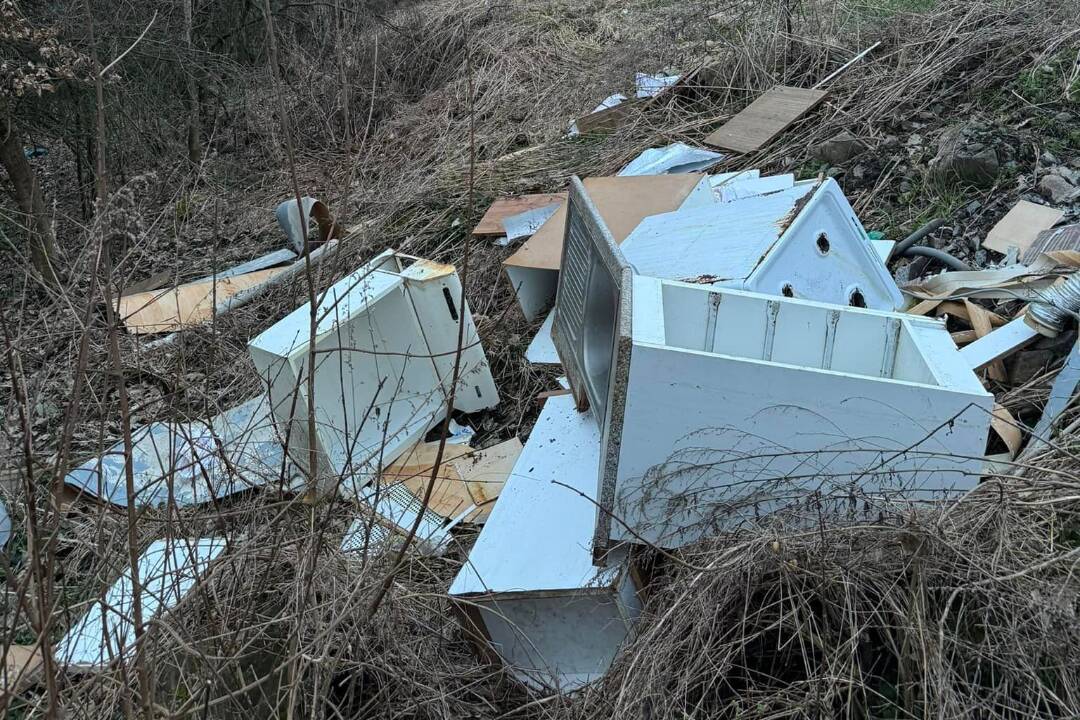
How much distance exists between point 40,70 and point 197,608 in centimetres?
429

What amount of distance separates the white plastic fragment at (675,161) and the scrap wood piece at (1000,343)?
2.74 m

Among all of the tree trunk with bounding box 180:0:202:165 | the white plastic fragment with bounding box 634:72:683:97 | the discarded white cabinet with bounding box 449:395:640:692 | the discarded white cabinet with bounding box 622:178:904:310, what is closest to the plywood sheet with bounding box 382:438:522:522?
the discarded white cabinet with bounding box 449:395:640:692

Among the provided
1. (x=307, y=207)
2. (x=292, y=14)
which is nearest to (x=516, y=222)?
(x=307, y=207)

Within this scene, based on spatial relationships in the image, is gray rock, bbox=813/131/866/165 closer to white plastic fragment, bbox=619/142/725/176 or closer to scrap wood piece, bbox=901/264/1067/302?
white plastic fragment, bbox=619/142/725/176

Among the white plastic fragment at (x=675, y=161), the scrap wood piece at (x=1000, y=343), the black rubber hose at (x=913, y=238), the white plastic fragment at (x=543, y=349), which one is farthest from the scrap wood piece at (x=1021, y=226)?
the white plastic fragment at (x=543, y=349)

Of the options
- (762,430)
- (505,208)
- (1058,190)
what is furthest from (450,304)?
(1058,190)

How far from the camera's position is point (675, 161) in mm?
5863

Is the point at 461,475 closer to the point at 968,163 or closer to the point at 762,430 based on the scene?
the point at 762,430

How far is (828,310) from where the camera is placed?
110 inches

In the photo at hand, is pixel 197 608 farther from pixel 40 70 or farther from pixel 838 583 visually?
pixel 40 70

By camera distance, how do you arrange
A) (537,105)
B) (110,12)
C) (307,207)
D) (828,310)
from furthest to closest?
(537,105) < (110,12) < (307,207) < (828,310)

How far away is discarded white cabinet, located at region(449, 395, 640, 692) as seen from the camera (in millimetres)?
2684

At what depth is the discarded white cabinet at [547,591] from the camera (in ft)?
8.80

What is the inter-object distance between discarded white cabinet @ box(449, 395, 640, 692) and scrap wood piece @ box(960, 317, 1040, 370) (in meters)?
1.55
